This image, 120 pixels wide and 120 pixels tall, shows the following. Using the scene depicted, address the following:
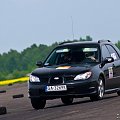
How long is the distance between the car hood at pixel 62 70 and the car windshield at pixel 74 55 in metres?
0.61

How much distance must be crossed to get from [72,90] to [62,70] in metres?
0.53

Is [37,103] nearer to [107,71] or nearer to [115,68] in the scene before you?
[107,71]

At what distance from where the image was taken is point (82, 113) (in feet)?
42.3

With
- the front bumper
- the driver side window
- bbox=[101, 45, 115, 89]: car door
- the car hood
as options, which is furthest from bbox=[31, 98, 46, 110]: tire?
the driver side window

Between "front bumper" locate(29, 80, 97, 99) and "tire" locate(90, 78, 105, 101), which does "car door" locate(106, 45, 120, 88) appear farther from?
"front bumper" locate(29, 80, 97, 99)

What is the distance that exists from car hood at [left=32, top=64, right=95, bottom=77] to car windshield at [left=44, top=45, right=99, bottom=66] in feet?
2.00

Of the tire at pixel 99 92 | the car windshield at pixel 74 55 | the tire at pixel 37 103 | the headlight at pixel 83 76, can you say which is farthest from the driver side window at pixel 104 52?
the tire at pixel 37 103

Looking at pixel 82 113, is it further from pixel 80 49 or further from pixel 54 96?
pixel 80 49

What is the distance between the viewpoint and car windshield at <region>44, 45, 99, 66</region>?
55.3ft

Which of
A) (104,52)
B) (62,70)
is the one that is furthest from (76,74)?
(104,52)

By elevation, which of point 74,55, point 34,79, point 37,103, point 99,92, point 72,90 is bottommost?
point 37,103

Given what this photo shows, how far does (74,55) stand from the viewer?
17047 millimetres

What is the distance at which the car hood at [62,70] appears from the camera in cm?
1577

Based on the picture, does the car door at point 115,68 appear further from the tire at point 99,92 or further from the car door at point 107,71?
the tire at point 99,92
